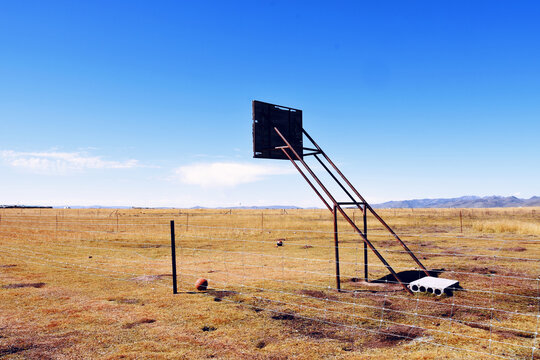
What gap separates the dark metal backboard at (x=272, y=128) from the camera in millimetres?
12266

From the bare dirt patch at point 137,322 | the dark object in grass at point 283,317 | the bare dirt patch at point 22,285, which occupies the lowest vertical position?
the dark object in grass at point 283,317

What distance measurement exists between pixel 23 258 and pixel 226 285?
11.7m

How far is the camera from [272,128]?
12.7 m

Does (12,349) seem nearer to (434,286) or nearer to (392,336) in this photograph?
(392,336)

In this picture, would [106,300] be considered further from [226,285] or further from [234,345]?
[234,345]

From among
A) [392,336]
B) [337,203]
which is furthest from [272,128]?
[392,336]

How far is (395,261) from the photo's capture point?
53.0ft

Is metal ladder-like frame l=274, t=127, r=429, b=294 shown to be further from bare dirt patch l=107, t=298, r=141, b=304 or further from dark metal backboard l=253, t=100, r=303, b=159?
bare dirt patch l=107, t=298, r=141, b=304

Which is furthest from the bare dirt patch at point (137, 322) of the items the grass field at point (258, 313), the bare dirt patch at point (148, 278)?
the bare dirt patch at point (148, 278)

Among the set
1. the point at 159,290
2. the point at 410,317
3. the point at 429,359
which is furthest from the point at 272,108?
the point at 429,359

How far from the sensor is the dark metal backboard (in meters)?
12.3

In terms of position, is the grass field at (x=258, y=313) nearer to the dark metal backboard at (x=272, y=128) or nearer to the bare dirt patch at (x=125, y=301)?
the bare dirt patch at (x=125, y=301)

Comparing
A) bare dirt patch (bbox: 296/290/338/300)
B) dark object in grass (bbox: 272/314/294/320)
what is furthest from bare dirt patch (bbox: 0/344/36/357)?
bare dirt patch (bbox: 296/290/338/300)

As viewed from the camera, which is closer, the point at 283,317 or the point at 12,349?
the point at 12,349
